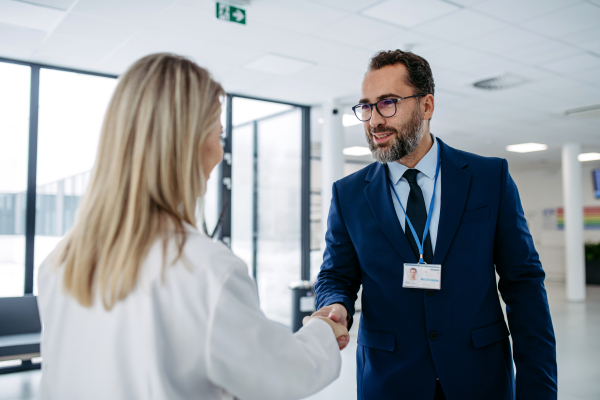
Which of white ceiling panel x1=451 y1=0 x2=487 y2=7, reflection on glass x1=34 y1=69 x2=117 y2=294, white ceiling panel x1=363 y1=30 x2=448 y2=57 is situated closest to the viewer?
white ceiling panel x1=451 y1=0 x2=487 y2=7

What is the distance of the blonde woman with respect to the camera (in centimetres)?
88

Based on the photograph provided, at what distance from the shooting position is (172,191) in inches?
38.1

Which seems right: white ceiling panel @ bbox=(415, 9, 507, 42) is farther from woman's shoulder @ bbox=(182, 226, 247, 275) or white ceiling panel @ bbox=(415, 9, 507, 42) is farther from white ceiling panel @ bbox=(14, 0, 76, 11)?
woman's shoulder @ bbox=(182, 226, 247, 275)

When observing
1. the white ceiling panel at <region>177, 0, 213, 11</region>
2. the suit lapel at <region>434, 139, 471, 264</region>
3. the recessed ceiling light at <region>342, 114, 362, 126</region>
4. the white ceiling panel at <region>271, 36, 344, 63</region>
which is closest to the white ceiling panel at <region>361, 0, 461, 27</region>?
the white ceiling panel at <region>271, 36, 344, 63</region>

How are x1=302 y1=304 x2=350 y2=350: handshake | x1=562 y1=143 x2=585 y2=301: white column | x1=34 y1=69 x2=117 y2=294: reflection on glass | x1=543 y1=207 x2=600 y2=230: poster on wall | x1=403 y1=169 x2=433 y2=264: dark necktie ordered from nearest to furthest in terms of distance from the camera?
x1=302 y1=304 x2=350 y2=350: handshake, x1=403 y1=169 x2=433 y2=264: dark necktie, x1=34 y1=69 x2=117 y2=294: reflection on glass, x1=562 y1=143 x2=585 y2=301: white column, x1=543 y1=207 x2=600 y2=230: poster on wall

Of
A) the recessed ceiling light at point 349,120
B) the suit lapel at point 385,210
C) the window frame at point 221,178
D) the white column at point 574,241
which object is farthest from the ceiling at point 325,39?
the white column at point 574,241

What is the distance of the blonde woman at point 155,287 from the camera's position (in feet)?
2.87

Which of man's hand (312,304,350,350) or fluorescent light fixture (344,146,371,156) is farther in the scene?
fluorescent light fixture (344,146,371,156)

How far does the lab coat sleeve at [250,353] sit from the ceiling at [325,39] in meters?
3.33

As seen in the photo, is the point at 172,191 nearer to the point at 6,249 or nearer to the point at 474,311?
the point at 474,311

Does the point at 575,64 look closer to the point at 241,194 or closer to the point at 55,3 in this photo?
the point at 241,194

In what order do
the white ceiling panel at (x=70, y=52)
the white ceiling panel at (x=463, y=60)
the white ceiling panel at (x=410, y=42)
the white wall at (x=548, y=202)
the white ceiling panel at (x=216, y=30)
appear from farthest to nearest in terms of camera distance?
the white wall at (x=548, y=202) → the white ceiling panel at (x=463, y=60) → the white ceiling panel at (x=70, y=52) → the white ceiling panel at (x=410, y=42) → the white ceiling panel at (x=216, y=30)

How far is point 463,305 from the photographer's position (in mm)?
1468

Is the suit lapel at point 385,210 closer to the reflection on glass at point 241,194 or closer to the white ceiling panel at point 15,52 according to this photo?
the white ceiling panel at point 15,52
